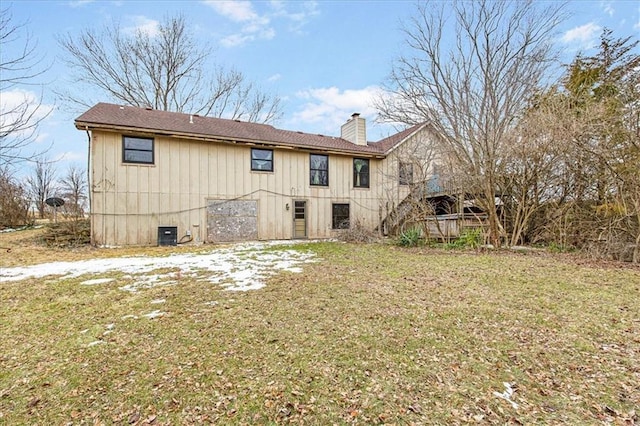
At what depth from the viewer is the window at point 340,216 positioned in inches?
559

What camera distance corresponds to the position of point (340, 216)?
565 inches

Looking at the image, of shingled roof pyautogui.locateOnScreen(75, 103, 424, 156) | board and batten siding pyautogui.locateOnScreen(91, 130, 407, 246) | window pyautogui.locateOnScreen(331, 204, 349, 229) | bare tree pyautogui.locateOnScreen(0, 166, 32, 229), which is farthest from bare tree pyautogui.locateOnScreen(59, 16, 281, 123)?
window pyautogui.locateOnScreen(331, 204, 349, 229)

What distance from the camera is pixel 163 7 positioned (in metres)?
18.0

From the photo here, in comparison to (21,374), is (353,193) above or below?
above

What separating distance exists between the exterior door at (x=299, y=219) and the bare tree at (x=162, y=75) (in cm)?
1149

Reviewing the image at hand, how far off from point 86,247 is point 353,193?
10354 millimetres

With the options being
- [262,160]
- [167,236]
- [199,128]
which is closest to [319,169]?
[262,160]

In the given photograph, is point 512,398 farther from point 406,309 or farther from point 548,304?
point 548,304

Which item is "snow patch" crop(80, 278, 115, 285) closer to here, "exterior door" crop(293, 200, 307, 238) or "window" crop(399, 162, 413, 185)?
"exterior door" crop(293, 200, 307, 238)

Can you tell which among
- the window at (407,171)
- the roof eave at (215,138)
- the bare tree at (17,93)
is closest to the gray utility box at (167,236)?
the roof eave at (215,138)

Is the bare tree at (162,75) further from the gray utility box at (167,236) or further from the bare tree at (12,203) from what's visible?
the gray utility box at (167,236)

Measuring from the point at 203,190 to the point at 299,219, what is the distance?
13.5 ft

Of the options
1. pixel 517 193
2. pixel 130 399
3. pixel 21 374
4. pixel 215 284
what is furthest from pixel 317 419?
pixel 517 193

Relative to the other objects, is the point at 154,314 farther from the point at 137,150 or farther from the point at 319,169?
the point at 319,169
